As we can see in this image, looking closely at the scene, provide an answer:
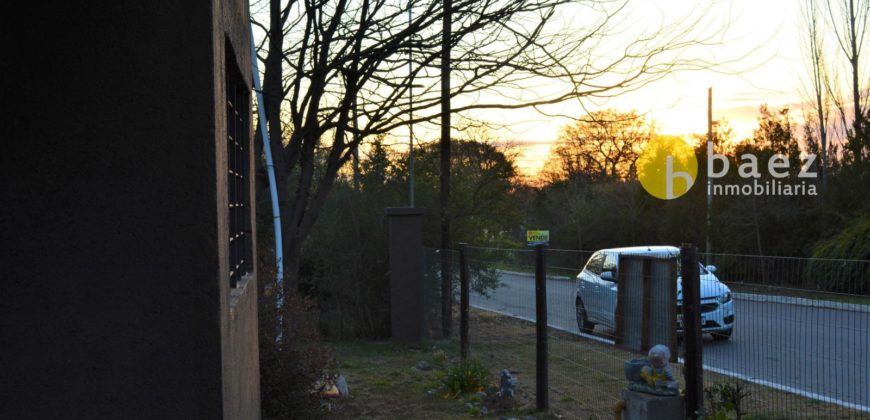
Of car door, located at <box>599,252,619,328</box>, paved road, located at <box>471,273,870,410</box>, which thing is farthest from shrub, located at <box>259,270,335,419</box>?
paved road, located at <box>471,273,870,410</box>

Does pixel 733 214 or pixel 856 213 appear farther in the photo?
pixel 733 214

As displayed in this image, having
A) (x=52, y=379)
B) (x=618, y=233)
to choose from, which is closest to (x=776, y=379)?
(x=52, y=379)

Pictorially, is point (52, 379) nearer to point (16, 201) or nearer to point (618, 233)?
point (16, 201)

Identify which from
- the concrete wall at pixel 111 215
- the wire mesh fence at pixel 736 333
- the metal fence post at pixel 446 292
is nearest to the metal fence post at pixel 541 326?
the wire mesh fence at pixel 736 333

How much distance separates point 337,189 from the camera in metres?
17.7

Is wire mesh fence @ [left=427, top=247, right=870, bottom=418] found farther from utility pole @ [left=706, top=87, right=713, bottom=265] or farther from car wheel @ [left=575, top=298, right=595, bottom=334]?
utility pole @ [left=706, top=87, right=713, bottom=265]

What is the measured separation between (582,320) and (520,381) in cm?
237

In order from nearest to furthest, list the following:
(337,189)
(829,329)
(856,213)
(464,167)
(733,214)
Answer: (829,329)
(337,189)
(464,167)
(856,213)
(733,214)

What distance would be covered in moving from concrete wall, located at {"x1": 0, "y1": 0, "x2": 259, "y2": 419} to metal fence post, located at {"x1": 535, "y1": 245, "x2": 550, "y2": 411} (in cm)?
Answer: 512

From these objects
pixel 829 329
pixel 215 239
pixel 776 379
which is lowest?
pixel 776 379

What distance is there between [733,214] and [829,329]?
89.7ft

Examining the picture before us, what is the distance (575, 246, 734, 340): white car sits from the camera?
6070 mm

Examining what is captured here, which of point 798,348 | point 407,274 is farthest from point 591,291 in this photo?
point 407,274

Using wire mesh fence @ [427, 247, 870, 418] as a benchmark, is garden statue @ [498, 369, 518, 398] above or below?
below
